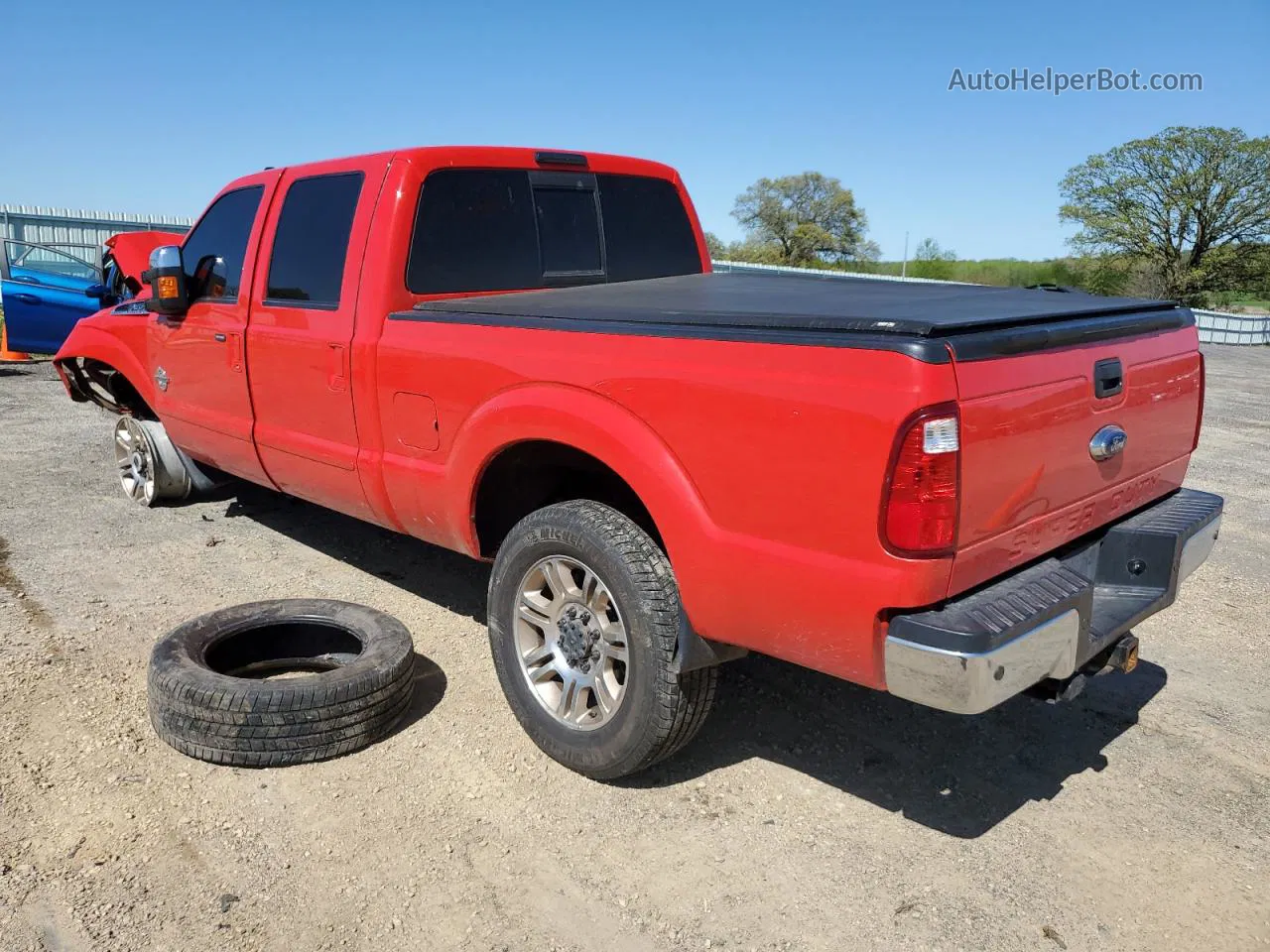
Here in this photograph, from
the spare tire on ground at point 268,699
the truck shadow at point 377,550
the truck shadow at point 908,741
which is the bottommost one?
the truck shadow at point 908,741

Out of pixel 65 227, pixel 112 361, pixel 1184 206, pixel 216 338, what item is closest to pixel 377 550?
pixel 216 338

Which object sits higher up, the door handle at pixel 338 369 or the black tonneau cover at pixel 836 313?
the black tonneau cover at pixel 836 313

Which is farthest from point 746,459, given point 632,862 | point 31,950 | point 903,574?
point 31,950

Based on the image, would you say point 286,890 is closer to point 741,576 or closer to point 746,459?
point 741,576

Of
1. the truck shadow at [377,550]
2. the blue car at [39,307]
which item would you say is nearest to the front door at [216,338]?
the truck shadow at [377,550]

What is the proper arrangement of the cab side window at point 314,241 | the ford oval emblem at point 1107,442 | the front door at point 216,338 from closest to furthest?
1. the ford oval emblem at point 1107,442
2. the cab side window at point 314,241
3. the front door at point 216,338

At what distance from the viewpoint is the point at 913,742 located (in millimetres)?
3471

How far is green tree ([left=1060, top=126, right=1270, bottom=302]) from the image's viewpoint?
4188cm

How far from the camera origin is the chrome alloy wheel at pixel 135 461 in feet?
20.1

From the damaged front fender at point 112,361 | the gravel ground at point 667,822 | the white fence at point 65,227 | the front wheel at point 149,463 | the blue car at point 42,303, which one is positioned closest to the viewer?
the gravel ground at point 667,822

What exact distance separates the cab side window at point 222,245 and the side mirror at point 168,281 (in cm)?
6

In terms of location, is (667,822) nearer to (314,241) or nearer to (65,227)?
(314,241)

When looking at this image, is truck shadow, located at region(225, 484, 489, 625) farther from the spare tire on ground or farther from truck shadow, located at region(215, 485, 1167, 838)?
the spare tire on ground

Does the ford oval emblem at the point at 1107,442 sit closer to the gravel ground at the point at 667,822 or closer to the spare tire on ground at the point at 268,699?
the gravel ground at the point at 667,822
